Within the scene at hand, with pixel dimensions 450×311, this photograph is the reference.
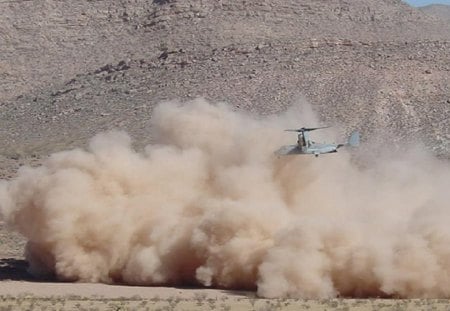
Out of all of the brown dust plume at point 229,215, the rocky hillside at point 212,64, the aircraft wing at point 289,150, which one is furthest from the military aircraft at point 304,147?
the rocky hillside at point 212,64

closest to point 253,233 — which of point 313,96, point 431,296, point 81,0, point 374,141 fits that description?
point 431,296

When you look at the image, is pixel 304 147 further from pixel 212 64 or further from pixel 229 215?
pixel 212 64

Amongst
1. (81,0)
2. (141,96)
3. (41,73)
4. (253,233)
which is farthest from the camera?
(81,0)

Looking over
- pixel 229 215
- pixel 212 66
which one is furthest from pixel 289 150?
pixel 212 66

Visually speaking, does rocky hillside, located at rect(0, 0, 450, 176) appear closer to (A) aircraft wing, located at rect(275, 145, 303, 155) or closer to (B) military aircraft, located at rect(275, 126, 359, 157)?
(B) military aircraft, located at rect(275, 126, 359, 157)

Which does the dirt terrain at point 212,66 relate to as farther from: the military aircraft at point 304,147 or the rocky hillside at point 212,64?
the military aircraft at point 304,147

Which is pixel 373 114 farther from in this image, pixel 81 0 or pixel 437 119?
pixel 81 0

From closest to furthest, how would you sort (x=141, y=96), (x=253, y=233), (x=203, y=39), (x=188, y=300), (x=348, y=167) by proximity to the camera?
(x=188, y=300) < (x=253, y=233) < (x=348, y=167) < (x=141, y=96) < (x=203, y=39)
